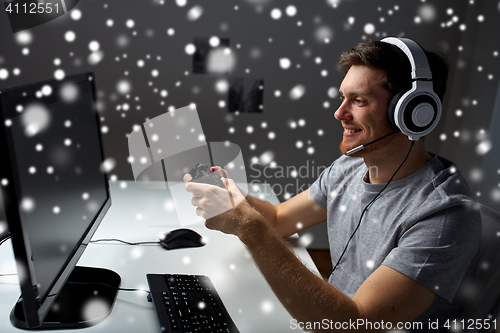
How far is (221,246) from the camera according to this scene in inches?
42.8

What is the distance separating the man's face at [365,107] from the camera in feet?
3.26

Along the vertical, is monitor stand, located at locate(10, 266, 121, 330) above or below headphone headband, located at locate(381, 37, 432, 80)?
below

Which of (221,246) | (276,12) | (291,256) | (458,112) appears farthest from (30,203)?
(458,112)

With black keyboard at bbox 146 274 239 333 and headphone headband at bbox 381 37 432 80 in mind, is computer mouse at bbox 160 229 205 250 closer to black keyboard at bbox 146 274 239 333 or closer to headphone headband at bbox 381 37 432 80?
black keyboard at bbox 146 274 239 333

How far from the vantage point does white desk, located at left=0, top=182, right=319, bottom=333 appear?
75 centimetres

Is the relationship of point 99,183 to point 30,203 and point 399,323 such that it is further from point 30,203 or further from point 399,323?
point 399,323

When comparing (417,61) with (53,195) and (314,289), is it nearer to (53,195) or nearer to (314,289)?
(314,289)

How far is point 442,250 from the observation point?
79 centimetres

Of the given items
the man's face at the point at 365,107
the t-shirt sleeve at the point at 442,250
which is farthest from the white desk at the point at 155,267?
the man's face at the point at 365,107

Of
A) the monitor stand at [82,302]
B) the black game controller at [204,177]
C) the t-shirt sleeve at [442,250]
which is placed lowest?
the monitor stand at [82,302]

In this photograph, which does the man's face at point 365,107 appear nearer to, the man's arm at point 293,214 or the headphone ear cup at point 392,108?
the headphone ear cup at point 392,108

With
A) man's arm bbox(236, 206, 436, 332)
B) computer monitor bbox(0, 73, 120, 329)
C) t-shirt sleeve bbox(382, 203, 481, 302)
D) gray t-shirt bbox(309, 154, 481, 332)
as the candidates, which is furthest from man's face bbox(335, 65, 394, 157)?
computer monitor bbox(0, 73, 120, 329)

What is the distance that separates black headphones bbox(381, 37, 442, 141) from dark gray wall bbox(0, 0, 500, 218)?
1.13 meters

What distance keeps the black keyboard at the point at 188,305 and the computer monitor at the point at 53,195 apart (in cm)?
10
